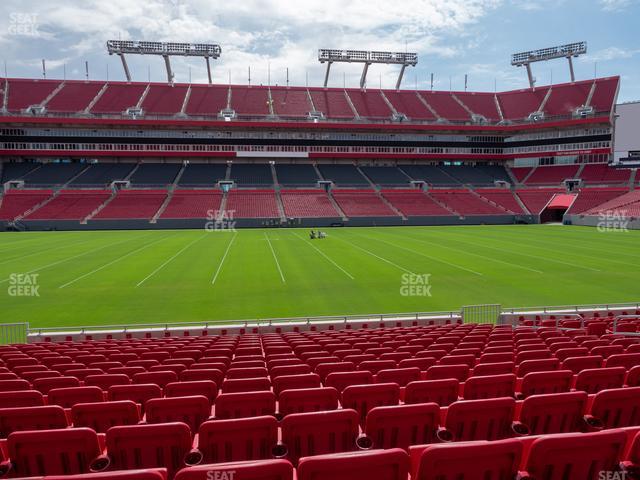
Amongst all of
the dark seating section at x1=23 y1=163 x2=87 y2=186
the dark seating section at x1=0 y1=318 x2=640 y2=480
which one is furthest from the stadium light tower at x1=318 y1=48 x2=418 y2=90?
the dark seating section at x1=0 y1=318 x2=640 y2=480

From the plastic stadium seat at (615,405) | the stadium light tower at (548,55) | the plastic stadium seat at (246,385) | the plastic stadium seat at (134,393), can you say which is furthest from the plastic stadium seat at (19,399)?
the stadium light tower at (548,55)

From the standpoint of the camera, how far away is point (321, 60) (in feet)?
253

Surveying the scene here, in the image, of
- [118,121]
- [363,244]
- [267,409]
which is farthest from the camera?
[118,121]

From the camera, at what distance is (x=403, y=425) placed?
3.55 meters

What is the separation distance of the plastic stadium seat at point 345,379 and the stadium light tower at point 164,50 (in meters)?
79.9

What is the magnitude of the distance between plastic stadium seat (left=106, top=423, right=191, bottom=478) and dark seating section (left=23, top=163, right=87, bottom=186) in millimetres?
66622

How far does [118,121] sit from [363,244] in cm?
4640

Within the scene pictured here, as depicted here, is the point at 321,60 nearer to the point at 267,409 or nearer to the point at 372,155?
the point at 372,155

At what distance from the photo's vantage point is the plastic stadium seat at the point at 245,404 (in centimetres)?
424

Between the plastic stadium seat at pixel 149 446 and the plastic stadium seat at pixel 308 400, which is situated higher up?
the plastic stadium seat at pixel 149 446

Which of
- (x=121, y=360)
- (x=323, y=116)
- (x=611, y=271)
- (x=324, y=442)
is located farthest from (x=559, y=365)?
(x=323, y=116)

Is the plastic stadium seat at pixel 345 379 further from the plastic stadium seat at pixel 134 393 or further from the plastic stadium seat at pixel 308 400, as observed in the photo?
the plastic stadium seat at pixel 134 393

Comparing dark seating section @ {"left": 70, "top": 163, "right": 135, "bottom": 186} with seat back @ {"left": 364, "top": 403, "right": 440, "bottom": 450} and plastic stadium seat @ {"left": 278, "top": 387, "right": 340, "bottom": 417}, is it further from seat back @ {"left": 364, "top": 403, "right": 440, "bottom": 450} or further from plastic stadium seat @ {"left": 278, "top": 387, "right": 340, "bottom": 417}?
seat back @ {"left": 364, "top": 403, "right": 440, "bottom": 450}

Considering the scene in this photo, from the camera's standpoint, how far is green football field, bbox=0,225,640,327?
16.9m
